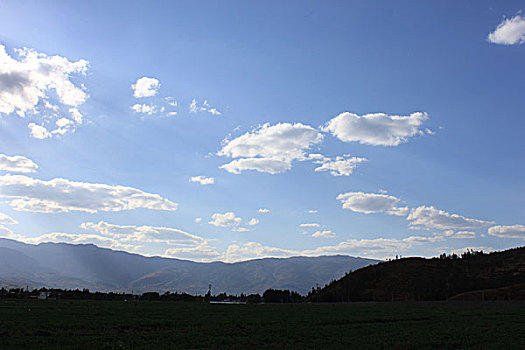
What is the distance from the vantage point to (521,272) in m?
156

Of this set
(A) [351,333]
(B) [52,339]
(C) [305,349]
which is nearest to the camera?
(C) [305,349]

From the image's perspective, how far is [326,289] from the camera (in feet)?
649

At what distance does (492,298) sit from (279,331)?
334 ft

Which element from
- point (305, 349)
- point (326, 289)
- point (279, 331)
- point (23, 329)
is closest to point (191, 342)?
point (305, 349)

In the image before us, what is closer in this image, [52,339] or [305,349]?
[305,349]

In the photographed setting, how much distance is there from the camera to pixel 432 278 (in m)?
172

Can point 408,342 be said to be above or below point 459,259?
below

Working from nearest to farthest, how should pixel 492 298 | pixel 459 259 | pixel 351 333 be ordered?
pixel 351 333, pixel 492 298, pixel 459 259

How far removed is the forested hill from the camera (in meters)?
156

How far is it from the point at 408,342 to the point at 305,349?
30.1ft

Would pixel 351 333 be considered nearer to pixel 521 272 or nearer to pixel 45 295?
pixel 521 272

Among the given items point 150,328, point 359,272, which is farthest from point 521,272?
→ point 150,328

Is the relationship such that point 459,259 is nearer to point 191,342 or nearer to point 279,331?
point 279,331

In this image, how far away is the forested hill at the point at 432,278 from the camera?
156 metres
